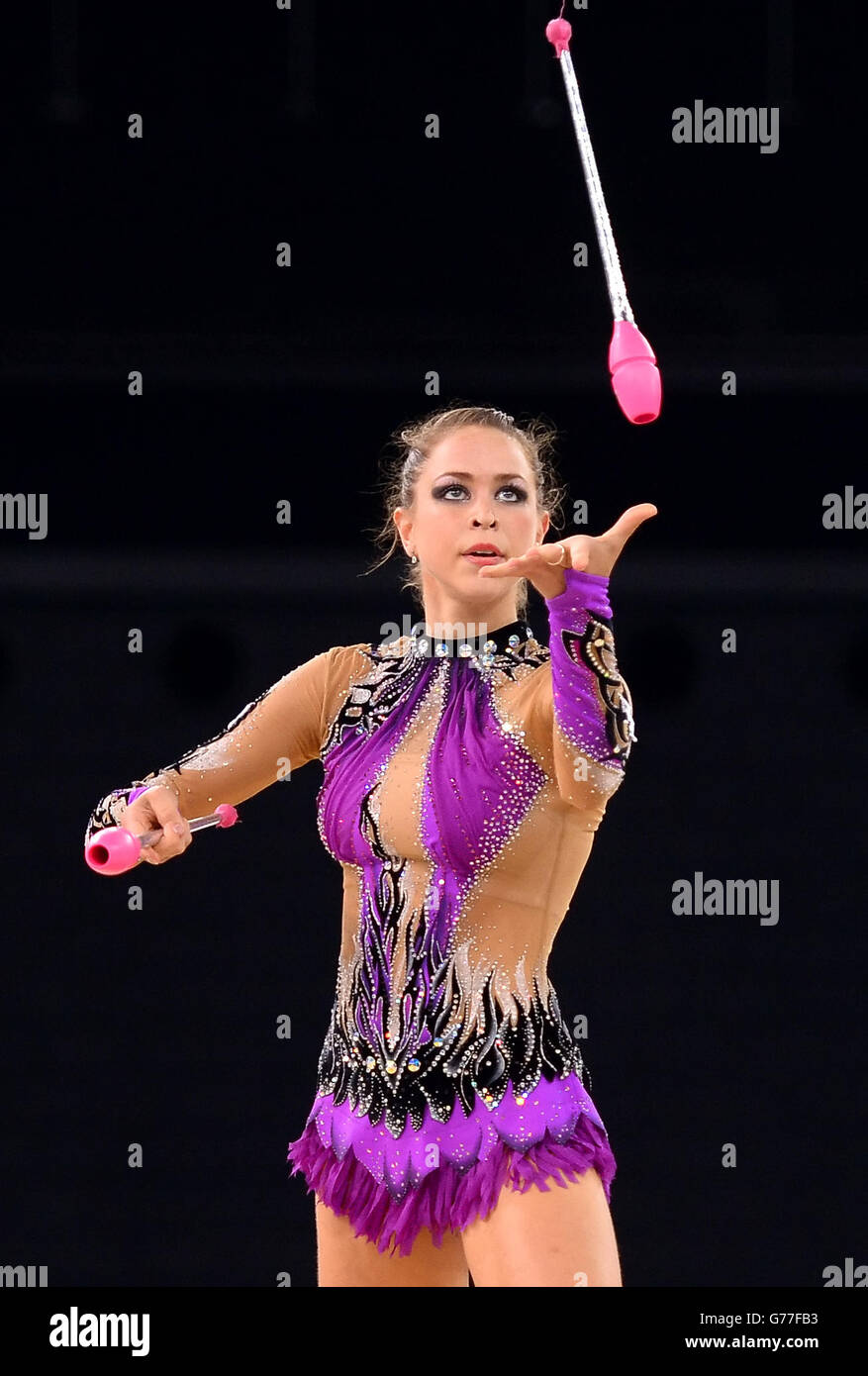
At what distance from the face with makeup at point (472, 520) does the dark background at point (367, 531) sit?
1050 mm

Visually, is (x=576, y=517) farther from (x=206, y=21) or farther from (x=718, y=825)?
(x=206, y=21)

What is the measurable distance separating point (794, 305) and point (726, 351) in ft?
0.41

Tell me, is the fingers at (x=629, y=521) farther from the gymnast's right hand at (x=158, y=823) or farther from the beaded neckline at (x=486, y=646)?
the gymnast's right hand at (x=158, y=823)

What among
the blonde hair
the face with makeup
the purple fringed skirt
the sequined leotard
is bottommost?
the purple fringed skirt

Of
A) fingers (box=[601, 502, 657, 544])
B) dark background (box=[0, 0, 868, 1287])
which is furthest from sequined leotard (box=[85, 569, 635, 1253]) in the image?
dark background (box=[0, 0, 868, 1287])

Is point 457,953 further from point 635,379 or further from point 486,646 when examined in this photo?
point 635,379

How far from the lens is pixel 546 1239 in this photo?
1.52 meters

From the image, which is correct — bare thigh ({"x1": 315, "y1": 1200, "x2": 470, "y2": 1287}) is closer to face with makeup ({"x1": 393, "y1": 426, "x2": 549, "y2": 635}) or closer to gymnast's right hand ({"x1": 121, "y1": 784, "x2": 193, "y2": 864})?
gymnast's right hand ({"x1": 121, "y1": 784, "x2": 193, "y2": 864})

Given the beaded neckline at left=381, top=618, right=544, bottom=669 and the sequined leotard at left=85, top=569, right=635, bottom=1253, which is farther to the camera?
the beaded neckline at left=381, top=618, right=544, bottom=669

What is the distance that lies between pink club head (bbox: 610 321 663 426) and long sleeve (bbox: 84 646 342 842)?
1.54 feet

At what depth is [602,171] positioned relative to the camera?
2883 millimetres

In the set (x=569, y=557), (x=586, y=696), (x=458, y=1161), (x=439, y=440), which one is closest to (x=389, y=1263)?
(x=458, y=1161)

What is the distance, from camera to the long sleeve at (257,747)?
5.82 feet

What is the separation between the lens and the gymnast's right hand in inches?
65.1
